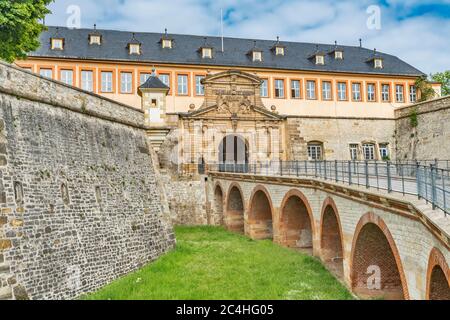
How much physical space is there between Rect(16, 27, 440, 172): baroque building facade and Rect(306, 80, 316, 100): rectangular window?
0.28 ft

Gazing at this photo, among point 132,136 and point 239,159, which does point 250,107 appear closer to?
point 239,159

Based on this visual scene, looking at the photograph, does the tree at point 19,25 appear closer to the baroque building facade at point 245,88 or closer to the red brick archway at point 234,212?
the baroque building facade at point 245,88

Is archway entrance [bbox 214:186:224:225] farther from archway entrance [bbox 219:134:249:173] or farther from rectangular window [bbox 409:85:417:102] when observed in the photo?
rectangular window [bbox 409:85:417:102]

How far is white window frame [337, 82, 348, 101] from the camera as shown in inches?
1390

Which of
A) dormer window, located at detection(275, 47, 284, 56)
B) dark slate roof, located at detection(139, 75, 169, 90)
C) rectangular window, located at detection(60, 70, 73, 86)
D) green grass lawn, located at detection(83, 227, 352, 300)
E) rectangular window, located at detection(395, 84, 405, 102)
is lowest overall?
green grass lawn, located at detection(83, 227, 352, 300)

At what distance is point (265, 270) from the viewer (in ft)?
50.6

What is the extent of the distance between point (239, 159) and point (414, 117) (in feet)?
43.5

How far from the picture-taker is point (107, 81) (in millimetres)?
31672

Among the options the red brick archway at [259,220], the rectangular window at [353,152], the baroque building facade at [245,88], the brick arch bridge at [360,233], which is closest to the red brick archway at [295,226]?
the brick arch bridge at [360,233]

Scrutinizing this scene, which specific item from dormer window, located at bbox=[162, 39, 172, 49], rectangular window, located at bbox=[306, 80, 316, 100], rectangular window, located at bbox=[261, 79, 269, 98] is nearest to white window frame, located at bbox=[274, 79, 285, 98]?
rectangular window, located at bbox=[261, 79, 269, 98]

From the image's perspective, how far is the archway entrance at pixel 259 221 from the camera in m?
22.7

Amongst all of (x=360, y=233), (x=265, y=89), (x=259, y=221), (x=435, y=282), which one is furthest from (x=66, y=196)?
(x=265, y=89)

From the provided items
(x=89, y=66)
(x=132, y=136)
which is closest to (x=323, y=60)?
(x=89, y=66)

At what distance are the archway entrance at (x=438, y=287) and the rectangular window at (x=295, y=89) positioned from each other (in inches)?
1083
